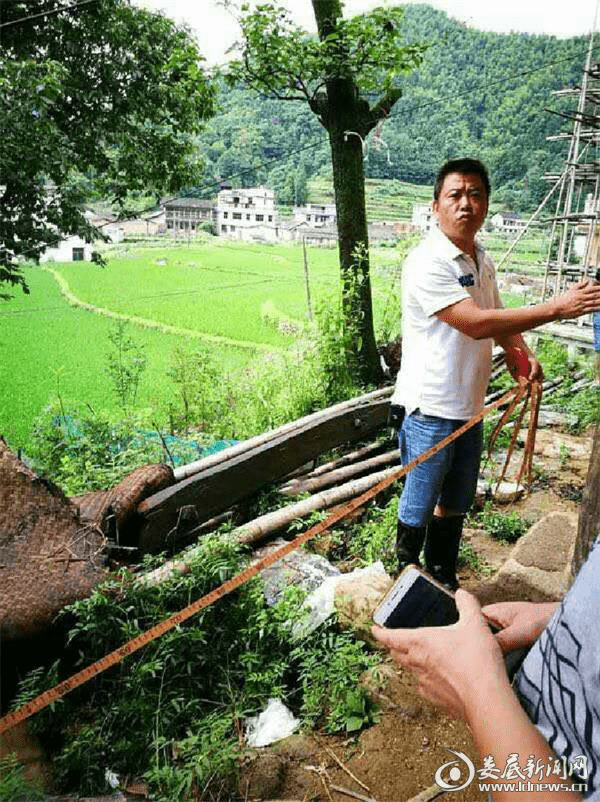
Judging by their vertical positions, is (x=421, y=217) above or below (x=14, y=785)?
above

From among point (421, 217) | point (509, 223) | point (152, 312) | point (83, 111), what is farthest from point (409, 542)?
point (509, 223)

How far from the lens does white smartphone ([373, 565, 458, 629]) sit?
1.12 m

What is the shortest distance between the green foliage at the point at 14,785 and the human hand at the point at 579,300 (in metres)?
2.44

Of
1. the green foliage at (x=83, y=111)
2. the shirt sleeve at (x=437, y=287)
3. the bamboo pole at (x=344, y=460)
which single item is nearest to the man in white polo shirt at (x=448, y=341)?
the shirt sleeve at (x=437, y=287)

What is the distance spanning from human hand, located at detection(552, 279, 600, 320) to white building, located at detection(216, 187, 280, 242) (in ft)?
25.2

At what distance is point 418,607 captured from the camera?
A: 1.12 m

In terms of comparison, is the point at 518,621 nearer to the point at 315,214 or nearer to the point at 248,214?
the point at 315,214

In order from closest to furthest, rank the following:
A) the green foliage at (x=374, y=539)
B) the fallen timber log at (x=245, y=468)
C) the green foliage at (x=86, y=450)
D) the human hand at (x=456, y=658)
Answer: the human hand at (x=456, y=658)
the fallen timber log at (x=245, y=468)
the green foliage at (x=374, y=539)
the green foliage at (x=86, y=450)

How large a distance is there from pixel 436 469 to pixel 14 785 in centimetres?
190

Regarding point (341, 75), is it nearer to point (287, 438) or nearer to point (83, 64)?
point (83, 64)

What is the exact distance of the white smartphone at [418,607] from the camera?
112 cm

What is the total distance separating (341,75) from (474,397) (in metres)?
5.17

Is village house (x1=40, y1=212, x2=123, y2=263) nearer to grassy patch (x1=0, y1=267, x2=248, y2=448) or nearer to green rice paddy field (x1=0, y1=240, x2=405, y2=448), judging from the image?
green rice paddy field (x1=0, y1=240, x2=405, y2=448)

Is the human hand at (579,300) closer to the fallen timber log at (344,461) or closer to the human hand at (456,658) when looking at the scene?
the human hand at (456,658)
